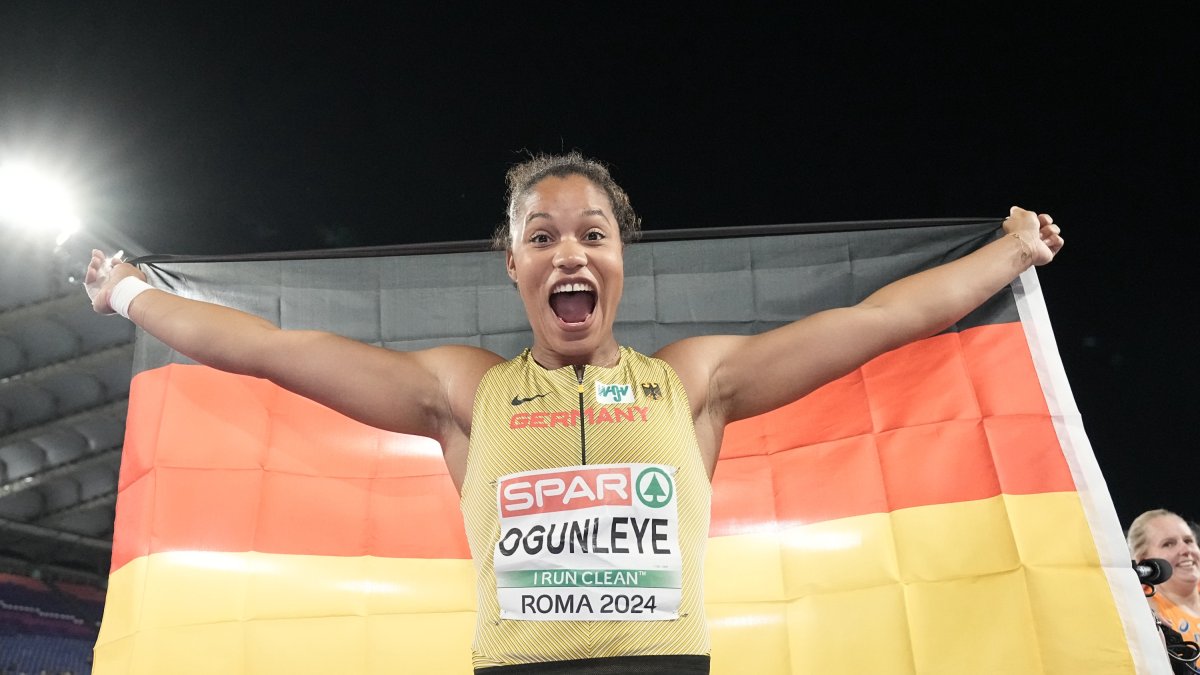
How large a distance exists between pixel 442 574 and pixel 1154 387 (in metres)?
11.8

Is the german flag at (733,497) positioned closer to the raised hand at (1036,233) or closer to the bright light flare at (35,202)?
the raised hand at (1036,233)

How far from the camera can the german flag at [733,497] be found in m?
3.09

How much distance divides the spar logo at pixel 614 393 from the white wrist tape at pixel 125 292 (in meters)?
1.55

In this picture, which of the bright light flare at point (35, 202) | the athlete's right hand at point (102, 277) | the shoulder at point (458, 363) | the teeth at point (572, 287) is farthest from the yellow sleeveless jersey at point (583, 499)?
the bright light flare at point (35, 202)

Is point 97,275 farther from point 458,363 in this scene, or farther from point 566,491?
point 566,491

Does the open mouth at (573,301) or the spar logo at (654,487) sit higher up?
the open mouth at (573,301)

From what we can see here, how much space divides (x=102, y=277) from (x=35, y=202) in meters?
7.53

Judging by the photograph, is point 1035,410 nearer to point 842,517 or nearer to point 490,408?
point 842,517

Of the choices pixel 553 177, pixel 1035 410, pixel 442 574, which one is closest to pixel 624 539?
pixel 553 177

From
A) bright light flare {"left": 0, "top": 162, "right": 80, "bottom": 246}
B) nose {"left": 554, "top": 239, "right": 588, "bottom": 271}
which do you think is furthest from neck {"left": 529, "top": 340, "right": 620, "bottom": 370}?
bright light flare {"left": 0, "top": 162, "right": 80, "bottom": 246}

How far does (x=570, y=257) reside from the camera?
2279 millimetres

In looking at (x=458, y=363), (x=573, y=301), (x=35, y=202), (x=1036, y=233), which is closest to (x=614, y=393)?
(x=573, y=301)

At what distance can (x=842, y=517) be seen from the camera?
10.9 ft

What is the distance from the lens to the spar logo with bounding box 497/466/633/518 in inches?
78.6
